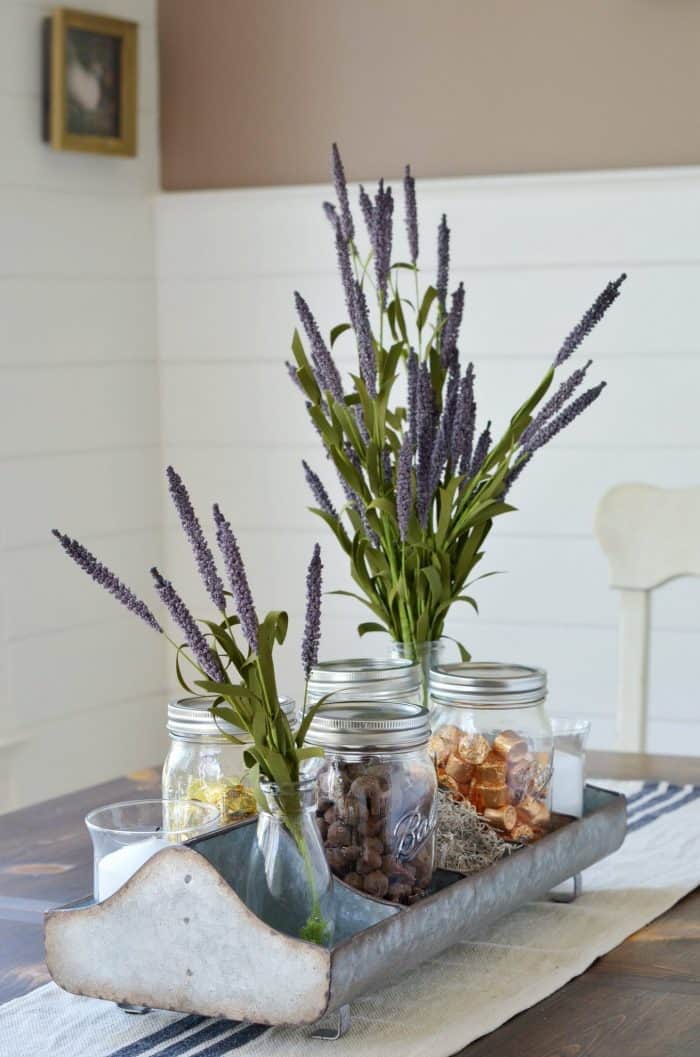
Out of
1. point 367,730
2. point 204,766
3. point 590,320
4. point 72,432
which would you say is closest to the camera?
point 367,730

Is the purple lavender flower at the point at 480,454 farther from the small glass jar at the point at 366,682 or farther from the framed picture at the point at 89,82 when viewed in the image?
the framed picture at the point at 89,82

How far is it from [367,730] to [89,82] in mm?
2505

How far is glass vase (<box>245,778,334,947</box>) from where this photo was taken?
1058mm

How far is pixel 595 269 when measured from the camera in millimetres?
3146

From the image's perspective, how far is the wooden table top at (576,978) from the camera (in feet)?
3.48

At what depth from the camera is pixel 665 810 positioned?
5.54 ft

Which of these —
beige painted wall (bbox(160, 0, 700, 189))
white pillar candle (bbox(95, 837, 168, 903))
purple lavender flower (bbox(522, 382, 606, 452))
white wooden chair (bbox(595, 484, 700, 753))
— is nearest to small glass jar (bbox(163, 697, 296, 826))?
white pillar candle (bbox(95, 837, 168, 903))

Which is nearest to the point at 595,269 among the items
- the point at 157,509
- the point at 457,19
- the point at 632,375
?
the point at 632,375

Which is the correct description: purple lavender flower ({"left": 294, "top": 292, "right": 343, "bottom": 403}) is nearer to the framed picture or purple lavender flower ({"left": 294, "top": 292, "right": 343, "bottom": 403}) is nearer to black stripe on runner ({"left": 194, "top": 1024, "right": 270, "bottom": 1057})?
black stripe on runner ({"left": 194, "top": 1024, "right": 270, "bottom": 1057})

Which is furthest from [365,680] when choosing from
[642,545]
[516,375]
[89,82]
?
[89,82]

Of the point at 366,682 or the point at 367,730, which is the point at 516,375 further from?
the point at 367,730

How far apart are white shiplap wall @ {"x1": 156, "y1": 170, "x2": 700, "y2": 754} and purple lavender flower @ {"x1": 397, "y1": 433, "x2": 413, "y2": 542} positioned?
1.78m

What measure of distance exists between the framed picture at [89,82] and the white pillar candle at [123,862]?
237 centimetres

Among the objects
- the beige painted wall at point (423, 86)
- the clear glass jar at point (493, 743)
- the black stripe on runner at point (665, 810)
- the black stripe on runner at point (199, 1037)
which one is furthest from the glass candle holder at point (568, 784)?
the beige painted wall at point (423, 86)
